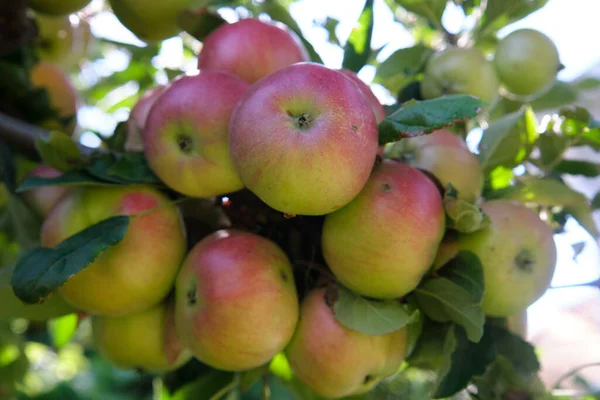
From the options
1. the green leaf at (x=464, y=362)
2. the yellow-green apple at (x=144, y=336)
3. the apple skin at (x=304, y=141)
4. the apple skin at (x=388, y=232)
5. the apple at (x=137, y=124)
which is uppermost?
the apple skin at (x=304, y=141)

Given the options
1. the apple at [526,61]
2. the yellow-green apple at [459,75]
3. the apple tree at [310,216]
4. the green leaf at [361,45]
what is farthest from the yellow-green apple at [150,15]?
the apple at [526,61]

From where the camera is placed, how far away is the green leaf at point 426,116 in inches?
22.7

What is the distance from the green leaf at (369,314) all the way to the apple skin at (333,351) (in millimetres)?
16

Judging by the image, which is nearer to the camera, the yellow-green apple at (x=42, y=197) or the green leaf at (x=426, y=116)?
the green leaf at (x=426, y=116)

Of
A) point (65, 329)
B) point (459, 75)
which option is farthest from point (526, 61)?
point (65, 329)

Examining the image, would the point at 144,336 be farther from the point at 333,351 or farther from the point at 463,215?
the point at 463,215

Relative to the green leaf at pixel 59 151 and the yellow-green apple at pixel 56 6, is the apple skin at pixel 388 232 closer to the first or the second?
the green leaf at pixel 59 151

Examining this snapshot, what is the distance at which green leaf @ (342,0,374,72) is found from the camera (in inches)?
34.0

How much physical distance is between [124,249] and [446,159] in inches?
16.1

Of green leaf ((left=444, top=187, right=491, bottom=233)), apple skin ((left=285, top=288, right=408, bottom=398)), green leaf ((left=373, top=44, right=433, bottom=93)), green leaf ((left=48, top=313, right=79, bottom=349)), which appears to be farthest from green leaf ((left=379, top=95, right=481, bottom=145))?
green leaf ((left=48, top=313, right=79, bottom=349))

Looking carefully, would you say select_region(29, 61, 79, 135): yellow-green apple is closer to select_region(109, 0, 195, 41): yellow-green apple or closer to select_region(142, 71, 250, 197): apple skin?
select_region(109, 0, 195, 41): yellow-green apple

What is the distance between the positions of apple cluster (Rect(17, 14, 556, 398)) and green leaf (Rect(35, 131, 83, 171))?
0.15ft

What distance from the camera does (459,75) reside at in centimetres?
83

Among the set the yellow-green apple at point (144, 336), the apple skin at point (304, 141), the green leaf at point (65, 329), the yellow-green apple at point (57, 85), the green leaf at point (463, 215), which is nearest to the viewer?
the apple skin at point (304, 141)
